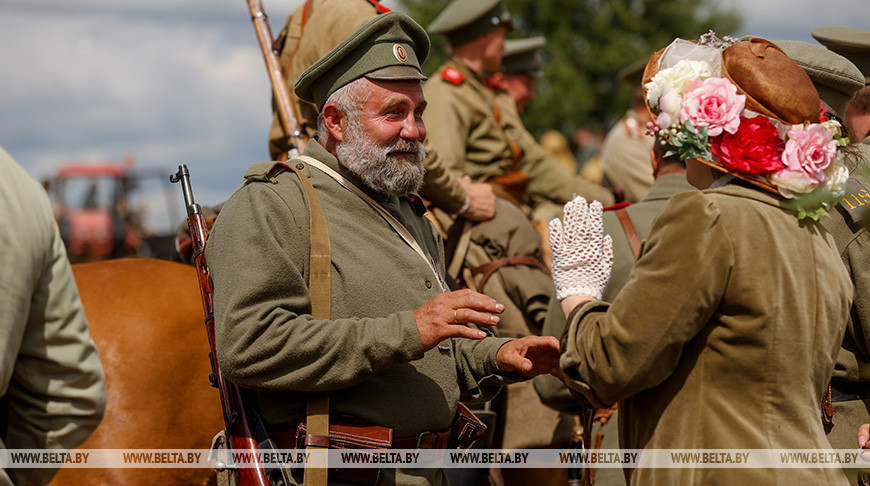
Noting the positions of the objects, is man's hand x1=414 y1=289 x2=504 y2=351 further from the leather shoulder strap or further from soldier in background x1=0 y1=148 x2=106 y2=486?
soldier in background x1=0 y1=148 x2=106 y2=486

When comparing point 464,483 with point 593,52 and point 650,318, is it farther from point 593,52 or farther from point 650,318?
point 593,52

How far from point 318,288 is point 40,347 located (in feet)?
2.94

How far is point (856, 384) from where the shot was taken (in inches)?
137

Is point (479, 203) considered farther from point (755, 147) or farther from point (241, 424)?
point (755, 147)

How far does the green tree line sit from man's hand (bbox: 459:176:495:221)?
21.1m

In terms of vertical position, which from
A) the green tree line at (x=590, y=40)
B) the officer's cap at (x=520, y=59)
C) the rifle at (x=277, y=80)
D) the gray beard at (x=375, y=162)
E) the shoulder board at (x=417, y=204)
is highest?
the green tree line at (x=590, y=40)

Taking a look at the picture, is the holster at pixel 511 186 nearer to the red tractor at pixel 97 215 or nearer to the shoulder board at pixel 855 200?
the shoulder board at pixel 855 200

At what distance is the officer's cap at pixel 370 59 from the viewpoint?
3.30m

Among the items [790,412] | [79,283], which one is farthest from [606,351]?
[79,283]

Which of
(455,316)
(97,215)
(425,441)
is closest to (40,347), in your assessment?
(455,316)

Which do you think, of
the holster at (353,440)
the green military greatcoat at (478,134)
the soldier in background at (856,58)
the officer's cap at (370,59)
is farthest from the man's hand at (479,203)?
the holster at (353,440)

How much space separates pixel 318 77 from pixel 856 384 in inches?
91.2

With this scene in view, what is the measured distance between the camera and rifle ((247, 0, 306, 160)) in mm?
4820

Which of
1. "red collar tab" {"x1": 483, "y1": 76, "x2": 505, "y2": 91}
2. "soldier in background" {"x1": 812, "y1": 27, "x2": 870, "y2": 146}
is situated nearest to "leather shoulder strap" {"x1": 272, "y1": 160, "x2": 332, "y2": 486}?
"soldier in background" {"x1": 812, "y1": 27, "x2": 870, "y2": 146}
